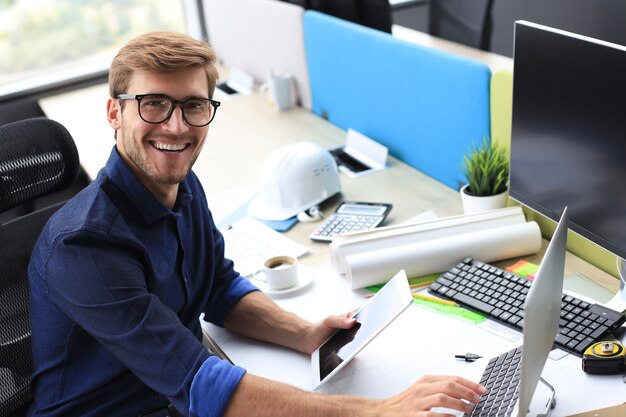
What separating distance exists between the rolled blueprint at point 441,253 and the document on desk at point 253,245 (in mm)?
249

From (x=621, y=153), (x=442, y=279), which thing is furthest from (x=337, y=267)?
(x=621, y=153)

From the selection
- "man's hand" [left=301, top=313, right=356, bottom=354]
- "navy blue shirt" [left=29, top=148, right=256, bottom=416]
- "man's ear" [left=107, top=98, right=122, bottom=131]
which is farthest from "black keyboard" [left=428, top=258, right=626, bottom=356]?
"man's ear" [left=107, top=98, right=122, bottom=131]

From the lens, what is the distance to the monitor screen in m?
1.21

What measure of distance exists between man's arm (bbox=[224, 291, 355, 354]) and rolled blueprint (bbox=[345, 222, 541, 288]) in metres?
0.18

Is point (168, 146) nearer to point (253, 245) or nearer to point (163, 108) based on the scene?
point (163, 108)

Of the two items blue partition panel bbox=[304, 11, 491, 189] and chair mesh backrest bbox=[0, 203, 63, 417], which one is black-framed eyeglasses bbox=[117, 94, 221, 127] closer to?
chair mesh backrest bbox=[0, 203, 63, 417]

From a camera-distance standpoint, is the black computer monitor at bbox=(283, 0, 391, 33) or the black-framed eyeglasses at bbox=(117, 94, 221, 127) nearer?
the black-framed eyeglasses at bbox=(117, 94, 221, 127)

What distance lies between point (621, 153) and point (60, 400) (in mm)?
1044

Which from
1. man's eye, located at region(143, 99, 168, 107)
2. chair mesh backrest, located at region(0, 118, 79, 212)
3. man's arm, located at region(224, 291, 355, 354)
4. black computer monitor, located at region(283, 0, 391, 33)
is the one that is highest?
man's eye, located at region(143, 99, 168, 107)

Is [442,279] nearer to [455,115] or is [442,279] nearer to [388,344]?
[388,344]

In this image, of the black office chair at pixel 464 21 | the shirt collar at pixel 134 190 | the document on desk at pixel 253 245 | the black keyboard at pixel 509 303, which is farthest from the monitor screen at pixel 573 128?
the black office chair at pixel 464 21

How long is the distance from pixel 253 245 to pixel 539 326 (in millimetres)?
942

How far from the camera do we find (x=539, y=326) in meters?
0.97

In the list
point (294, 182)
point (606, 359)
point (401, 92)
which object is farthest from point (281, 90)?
point (606, 359)
